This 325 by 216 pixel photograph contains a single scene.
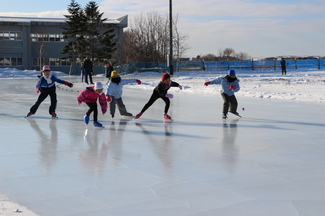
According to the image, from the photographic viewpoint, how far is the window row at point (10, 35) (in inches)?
2291

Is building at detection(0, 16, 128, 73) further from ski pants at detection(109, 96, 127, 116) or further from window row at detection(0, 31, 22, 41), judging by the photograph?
ski pants at detection(109, 96, 127, 116)

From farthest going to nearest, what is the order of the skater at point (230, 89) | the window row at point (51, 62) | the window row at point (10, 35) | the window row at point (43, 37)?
the window row at point (51, 62), the window row at point (43, 37), the window row at point (10, 35), the skater at point (230, 89)

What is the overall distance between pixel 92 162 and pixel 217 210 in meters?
2.25

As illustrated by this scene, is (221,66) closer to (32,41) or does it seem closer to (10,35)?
(32,41)

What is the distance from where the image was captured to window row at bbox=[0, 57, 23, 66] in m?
58.0

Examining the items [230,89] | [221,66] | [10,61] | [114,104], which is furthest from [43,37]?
[230,89]

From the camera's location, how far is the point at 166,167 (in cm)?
539

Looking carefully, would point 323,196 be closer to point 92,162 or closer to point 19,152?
point 92,162

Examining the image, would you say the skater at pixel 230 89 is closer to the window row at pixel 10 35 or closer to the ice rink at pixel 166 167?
the ice rink at pixel 166 167

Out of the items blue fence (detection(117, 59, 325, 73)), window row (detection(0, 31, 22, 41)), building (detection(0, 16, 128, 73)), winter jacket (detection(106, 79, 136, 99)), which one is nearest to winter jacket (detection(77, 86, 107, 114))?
winter jacket (detection(106, 79, 136, 99))

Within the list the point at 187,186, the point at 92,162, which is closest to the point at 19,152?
the point at 92,162

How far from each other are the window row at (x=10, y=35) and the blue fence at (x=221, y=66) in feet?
66.4

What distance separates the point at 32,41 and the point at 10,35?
2.63 m

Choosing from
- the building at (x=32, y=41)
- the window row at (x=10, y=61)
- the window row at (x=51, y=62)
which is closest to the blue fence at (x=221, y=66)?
the building at (x=32, y=41)
